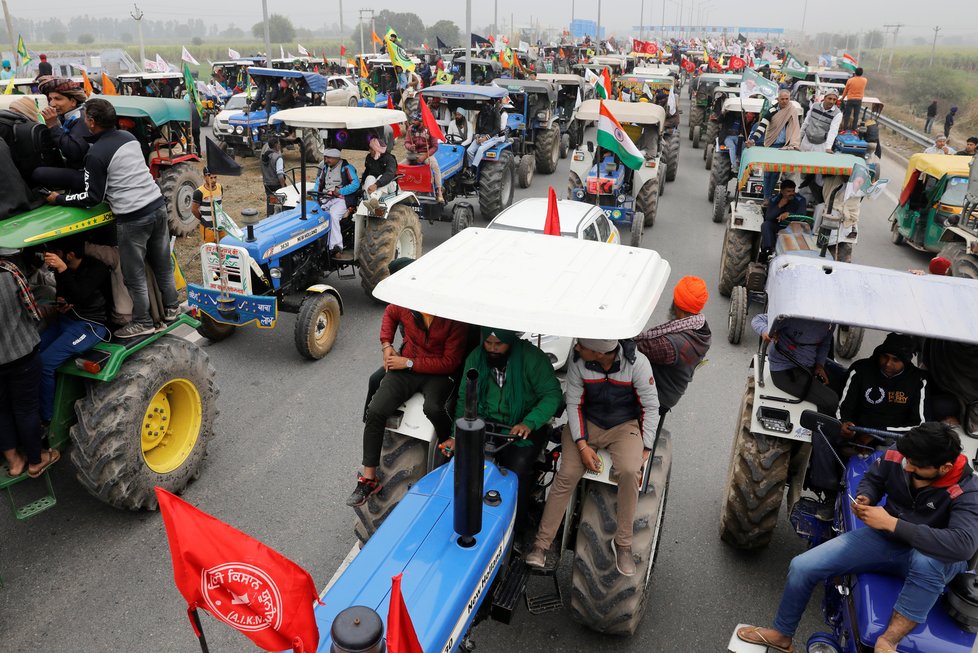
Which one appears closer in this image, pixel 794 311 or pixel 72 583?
pixel 794 311

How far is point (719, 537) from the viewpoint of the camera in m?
5.10

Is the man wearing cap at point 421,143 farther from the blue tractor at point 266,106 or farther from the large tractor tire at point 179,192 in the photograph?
the blue tractor at point 266,106

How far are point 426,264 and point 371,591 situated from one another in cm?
173

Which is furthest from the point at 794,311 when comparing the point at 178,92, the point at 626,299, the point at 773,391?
the point at 178,92

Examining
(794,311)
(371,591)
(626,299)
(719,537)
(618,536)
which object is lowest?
(719,537)

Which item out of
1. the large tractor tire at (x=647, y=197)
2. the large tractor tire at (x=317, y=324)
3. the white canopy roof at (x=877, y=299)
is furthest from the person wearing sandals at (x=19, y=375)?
the large tractor tire at (x=647, y=197)

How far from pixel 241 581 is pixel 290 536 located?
289 centimetres

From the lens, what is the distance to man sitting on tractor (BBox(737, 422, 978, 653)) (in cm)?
306

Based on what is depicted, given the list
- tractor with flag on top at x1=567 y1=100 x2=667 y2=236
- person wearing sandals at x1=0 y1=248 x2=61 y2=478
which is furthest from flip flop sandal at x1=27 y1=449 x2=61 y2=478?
tractor with flag on top at x1=567 y1=100 x2=667 y2=236

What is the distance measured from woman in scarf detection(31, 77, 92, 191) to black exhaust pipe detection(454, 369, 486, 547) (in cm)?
337

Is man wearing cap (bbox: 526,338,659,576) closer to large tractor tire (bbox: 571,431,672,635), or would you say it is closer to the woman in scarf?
large tractor tire (bbox: 571,431,672,635)

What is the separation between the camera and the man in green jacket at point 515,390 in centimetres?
393

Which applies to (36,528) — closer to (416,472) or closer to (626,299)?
(416,472)

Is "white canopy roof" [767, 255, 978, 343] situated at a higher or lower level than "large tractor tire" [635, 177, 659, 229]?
higher
